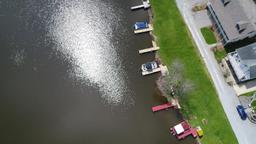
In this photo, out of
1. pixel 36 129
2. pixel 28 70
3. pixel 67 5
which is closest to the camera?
pixel 36 129

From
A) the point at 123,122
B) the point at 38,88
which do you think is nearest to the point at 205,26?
the point at 123,122

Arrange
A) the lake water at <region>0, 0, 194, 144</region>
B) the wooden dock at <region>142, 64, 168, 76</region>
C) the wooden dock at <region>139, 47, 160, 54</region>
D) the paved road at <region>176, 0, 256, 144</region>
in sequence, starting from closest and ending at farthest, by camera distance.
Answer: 1. the lake water at <region>0, 0, 194, 144</region>
2. the paved road at <region>176, 0, 256, 144</region>
3. the wooden dock at <region>142, 64, 168, 76</region>
4. the wooden dock at <region>139, 47, 160, 54</region>

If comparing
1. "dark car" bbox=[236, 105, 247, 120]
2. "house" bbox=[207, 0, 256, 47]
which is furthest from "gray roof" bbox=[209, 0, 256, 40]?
"dark car" bbox=[236, 105, 247, 120]

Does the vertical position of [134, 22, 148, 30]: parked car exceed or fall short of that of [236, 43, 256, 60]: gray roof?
it exceeds it

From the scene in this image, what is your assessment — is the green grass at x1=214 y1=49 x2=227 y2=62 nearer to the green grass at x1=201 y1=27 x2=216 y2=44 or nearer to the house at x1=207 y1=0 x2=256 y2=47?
the house at x1=207 y1=0 x2=256 y2=47

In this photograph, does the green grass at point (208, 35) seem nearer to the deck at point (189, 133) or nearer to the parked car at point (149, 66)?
the parked car at point (149, 66)

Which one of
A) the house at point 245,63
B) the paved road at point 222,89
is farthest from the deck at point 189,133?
the house at point 245,63

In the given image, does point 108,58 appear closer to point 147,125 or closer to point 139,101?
point 139,101
